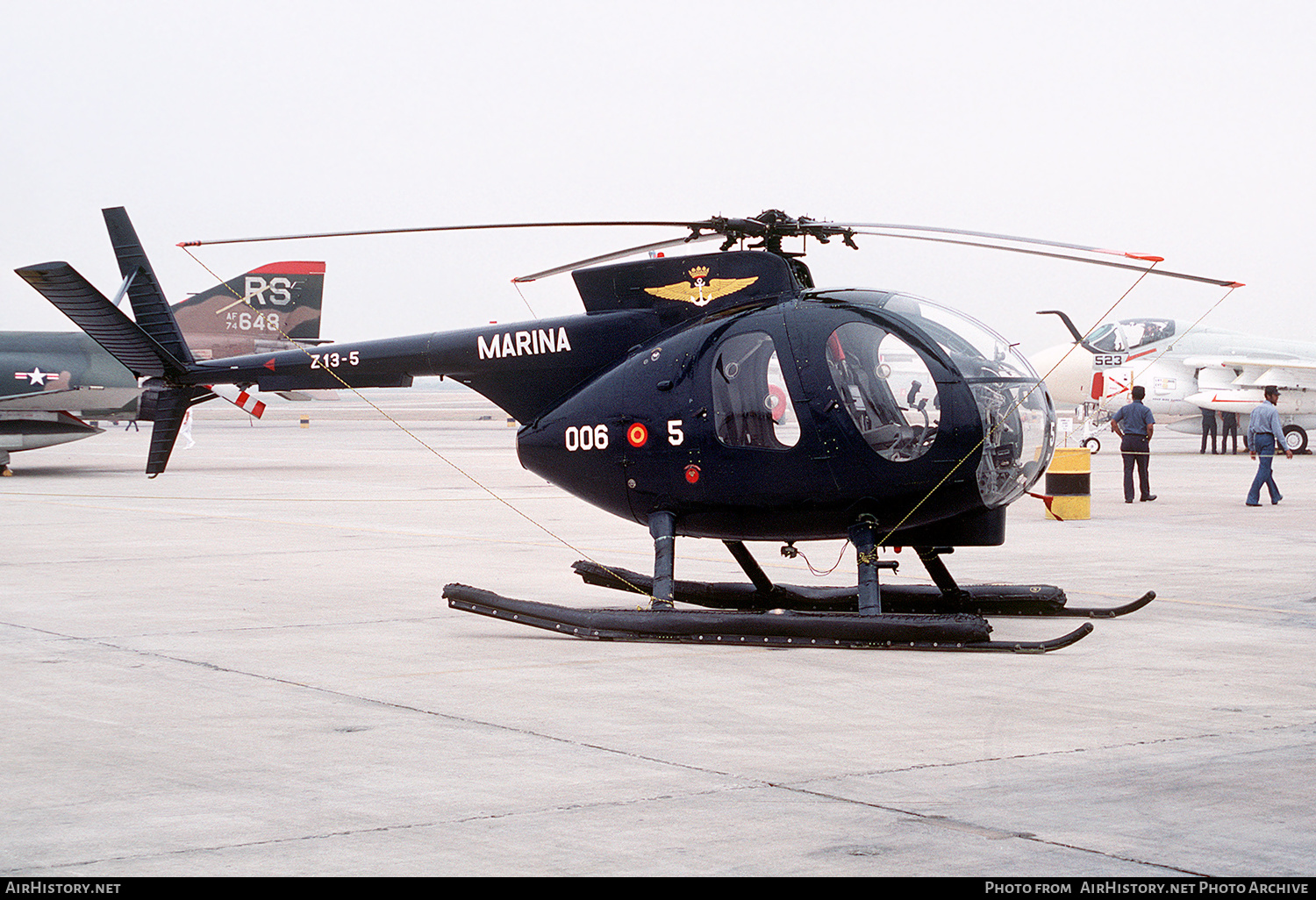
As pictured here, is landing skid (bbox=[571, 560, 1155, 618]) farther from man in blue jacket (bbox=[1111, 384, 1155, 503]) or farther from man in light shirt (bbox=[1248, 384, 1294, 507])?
man in blue jacket (bbox=[1111, 384, 1155, 503])

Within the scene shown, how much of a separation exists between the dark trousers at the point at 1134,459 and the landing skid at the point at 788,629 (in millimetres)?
14065

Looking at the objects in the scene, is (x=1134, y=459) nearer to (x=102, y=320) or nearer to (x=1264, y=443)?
(x=1264, y=443)

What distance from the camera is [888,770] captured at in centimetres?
593

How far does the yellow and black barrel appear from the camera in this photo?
64.4ft

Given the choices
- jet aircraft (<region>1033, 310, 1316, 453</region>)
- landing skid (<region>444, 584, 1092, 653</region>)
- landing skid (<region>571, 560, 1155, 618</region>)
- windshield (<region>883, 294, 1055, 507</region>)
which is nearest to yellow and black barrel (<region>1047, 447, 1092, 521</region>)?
landing skid (<region>571, 560, 1155, 618</region>)

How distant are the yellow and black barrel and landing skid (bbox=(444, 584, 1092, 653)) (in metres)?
10.9

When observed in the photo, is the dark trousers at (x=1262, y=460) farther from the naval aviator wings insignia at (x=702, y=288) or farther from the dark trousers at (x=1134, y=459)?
the naval aviator wings insignia at (x=702, y=288)

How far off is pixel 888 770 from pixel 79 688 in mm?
4783

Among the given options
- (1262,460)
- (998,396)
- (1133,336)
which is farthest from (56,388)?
(1133,336)

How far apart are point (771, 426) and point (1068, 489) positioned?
36.5 ft

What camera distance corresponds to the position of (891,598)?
10.9 meters

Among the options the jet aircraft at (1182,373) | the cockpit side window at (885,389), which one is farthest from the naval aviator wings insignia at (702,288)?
the jet aircraft at (1182,373)
